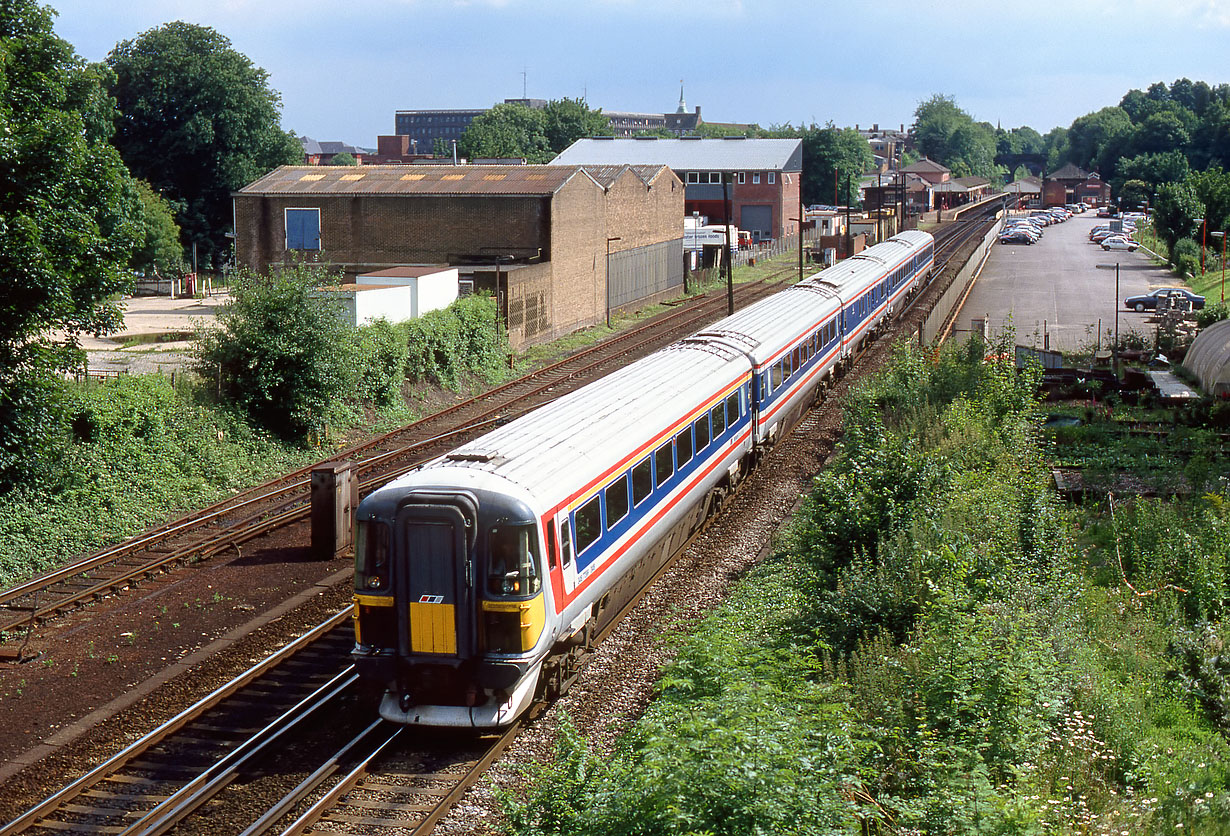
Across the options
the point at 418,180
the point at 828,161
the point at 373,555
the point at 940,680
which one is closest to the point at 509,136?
the point at 828,161

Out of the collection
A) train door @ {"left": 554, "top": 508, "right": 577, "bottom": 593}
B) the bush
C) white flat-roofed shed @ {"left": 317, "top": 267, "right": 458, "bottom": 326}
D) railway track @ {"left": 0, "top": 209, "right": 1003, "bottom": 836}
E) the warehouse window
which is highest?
the warehouse window

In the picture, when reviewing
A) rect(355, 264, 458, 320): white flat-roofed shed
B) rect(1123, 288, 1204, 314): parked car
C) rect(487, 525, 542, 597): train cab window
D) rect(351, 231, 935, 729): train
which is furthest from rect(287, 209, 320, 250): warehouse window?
rect(1123, 288, 1204, 314): parked car

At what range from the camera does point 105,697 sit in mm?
13023

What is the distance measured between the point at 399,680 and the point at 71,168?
36.3 ft

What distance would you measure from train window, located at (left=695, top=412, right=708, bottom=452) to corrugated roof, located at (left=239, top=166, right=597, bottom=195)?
23.2 m

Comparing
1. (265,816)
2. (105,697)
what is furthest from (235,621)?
(265,816)

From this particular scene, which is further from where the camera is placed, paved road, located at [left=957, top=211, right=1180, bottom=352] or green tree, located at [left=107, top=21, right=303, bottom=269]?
green tree, located at [left=107, top=21, right=303, bottom=269]

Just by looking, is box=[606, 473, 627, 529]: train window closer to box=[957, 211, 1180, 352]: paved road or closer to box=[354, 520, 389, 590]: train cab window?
box=[354, 520, 389, 590]: train cab window

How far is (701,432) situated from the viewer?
60.0 feet

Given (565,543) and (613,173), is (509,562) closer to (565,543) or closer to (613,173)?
(565,543)

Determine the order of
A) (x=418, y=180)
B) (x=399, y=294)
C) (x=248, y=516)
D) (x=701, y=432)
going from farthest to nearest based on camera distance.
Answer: (x=418, y=180) → (x=399, y=294) → (x=248, y=516) → (x=701, y=432)

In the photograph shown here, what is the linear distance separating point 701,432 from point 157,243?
45.8m

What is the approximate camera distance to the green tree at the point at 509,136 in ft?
338

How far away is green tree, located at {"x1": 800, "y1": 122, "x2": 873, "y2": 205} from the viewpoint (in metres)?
106
